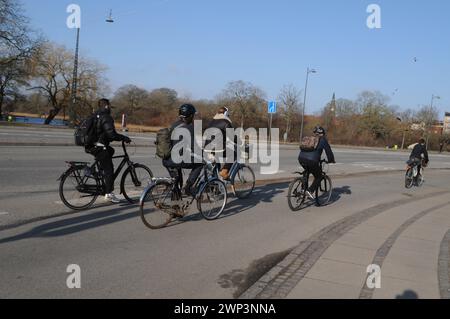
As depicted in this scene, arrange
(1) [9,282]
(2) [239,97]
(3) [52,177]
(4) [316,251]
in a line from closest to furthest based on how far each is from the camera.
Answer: (1) [9,282], (4) [316,251], (3) [52,177], (2) [239,97]

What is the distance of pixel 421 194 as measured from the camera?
556 inches

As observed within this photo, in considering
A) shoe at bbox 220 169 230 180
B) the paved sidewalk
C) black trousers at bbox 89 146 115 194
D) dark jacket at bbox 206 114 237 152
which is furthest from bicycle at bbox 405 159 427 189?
black trousers at bbox 89 146 115 194

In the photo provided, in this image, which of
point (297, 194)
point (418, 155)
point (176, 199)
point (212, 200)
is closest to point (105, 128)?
point (176, 199)

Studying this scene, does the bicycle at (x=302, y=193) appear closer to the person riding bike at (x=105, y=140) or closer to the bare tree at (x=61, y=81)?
the person riding bike at (x=105, y=140)

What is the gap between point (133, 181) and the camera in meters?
8.34

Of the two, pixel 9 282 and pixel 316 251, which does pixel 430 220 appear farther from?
pixel 9 282

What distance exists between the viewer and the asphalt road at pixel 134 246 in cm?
449

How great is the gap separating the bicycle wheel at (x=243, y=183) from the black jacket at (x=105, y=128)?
2994 mm

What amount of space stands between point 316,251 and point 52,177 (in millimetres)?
7134

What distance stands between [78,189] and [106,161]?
2.13 ft

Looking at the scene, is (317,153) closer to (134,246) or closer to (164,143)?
(164,143)

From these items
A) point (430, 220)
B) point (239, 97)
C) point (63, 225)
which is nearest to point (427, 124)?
point (239, 97)

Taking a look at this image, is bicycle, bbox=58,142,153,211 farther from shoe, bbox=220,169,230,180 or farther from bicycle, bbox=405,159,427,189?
bicycle, bbox=405,159,427,189
